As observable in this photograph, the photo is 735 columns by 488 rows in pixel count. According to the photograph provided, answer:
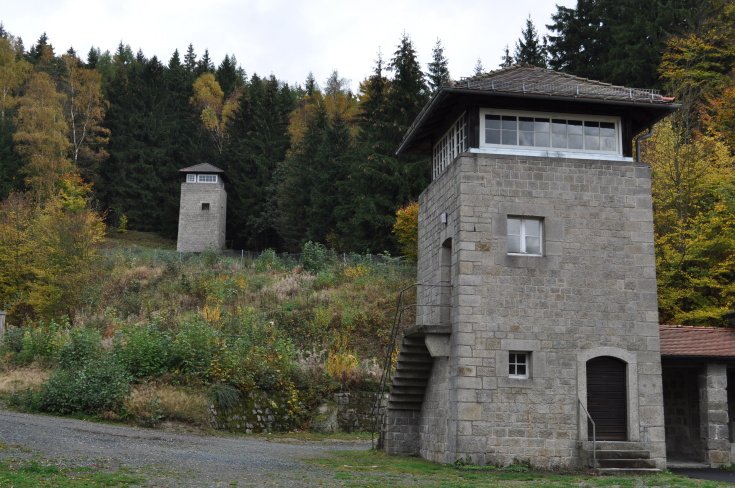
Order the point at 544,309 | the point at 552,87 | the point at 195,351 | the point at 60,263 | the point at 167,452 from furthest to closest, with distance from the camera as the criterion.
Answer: the point at 60,263, the point at 195,351, the point at 552,87, the point at 544,309, the point at 167,452

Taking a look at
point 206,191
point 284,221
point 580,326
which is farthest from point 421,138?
point 206,191

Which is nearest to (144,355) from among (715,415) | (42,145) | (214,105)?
(715,415)

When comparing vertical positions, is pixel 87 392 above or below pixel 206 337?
below

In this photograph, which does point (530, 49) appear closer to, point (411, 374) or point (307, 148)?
point (307, 148)

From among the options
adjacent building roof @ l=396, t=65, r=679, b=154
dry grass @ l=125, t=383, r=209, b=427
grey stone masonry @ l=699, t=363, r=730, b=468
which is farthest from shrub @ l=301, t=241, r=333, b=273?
grey stone masonry @ l=699, t=363, r=730, b=468

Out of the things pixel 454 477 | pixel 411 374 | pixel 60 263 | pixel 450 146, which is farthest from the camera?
pixel 60 263

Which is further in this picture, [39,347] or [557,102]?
[39,347]

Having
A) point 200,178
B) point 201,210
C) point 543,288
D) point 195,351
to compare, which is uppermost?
point 200,178

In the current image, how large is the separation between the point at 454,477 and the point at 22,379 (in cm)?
1485

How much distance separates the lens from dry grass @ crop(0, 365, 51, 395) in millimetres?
22828

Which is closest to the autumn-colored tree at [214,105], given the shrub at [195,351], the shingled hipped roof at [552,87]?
the shrub at [195,351]

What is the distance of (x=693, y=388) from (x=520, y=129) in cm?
762

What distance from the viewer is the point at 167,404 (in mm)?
21609

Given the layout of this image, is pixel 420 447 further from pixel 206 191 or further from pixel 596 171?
pixel 206 191
